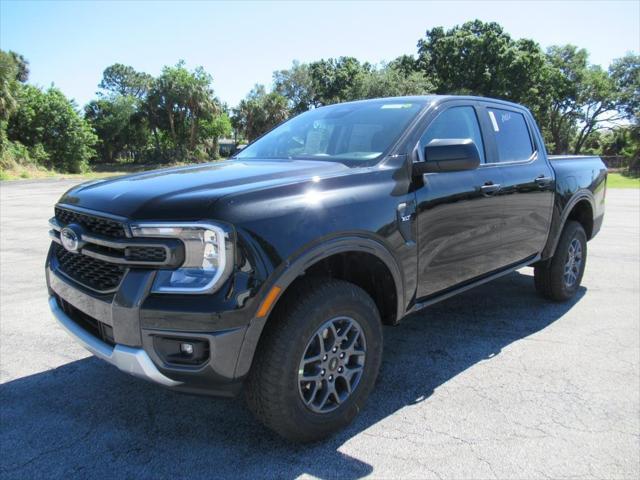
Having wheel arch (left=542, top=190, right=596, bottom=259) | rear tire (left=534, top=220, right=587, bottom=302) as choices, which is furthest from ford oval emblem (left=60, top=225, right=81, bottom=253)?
rear tire (left=534, top=220, right=587, bottom=302)

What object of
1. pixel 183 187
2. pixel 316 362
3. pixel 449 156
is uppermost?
pixel 449 156

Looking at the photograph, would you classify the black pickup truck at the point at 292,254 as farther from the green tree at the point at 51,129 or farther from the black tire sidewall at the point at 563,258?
the green tree at the point at 51,129

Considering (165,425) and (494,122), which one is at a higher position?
(494,122)

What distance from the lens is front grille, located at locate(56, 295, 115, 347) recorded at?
2365 mm

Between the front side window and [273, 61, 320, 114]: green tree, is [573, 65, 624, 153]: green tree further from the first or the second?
the front side window

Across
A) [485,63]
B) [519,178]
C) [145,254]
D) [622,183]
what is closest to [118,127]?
[485,63]

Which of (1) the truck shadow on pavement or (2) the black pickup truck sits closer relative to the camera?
(2) the black pickup truck

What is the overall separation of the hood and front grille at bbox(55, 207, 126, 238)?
5 centimetres

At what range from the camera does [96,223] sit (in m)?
2.42

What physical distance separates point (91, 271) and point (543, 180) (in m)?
3.65

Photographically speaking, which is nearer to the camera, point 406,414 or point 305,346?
point 305,346

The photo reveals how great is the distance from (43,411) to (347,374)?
1828mm

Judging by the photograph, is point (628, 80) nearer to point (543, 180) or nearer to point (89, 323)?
point (543, 180)

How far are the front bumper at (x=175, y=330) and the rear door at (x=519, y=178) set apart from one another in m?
2.42
